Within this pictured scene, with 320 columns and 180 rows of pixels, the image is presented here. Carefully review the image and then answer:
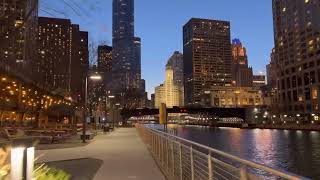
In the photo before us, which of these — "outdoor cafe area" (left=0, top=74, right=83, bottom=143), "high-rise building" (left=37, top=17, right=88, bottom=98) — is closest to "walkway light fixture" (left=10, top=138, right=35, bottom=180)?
"high-rise building" (left=37, top=17, right=88, bottom=98)

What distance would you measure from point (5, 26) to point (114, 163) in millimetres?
10477

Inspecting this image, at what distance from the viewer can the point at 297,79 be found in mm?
144750

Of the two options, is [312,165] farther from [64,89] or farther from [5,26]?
[64,89]

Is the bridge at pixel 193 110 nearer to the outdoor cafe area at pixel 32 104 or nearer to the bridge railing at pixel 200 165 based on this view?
the outdoor cafe area at pixel 32 104

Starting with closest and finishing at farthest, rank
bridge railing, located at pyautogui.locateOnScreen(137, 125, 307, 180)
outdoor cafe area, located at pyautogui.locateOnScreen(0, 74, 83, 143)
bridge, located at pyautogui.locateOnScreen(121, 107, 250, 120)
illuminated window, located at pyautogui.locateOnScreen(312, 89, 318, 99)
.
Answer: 1. bridge railing, located at pyautogui.locateOnScreen(137, 125, 307, 180)
2. outdoor cafe area, located at pyautogui.locateOnScreen(0, 74, 83, 143)
3. illuminated window, located at pyautogui.locateOnScreen(312, 89, 318, 99)
4. bridge, located at pyautogui.locateOnScreen(121, 107, 250, 120)

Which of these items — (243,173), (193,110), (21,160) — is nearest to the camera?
(243,173)

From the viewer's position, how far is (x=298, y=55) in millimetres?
155500

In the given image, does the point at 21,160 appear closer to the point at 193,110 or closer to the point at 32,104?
the point at 32,104

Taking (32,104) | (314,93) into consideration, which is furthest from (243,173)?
(314,93)

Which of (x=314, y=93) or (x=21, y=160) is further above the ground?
(x=314, y=93)

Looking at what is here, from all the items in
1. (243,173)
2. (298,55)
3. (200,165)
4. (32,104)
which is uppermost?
(298,55)

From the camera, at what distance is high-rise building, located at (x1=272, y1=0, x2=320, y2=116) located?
5349 inches

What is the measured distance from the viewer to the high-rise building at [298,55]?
135875 millimetres

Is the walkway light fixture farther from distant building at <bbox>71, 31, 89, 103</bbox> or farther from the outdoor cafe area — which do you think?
the outdoor cafe area
